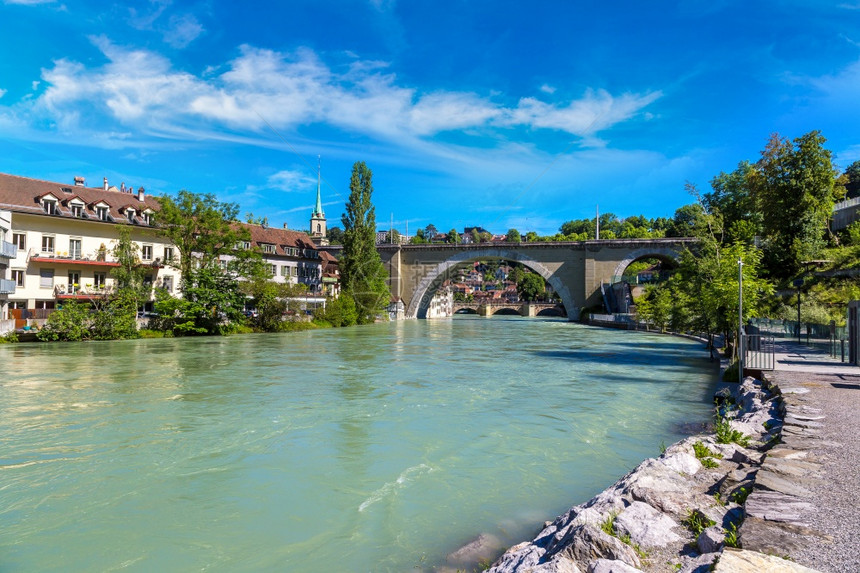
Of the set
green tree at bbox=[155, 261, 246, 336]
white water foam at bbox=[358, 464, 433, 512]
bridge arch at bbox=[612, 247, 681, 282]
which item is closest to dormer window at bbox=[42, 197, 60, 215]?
green tree at bbox=[155, 261, 246, 336]

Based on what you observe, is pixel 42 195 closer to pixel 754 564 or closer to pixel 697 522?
pixel 697 522

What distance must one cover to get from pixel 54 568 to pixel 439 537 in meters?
4.16

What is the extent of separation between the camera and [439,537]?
6762 mm

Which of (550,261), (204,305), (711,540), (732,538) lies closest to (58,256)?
(204,305)

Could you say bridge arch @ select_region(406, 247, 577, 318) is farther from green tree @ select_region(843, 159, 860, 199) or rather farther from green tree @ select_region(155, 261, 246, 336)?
green tree @ select_region(843, 159, 860, 199)

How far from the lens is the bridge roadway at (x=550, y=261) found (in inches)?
2411

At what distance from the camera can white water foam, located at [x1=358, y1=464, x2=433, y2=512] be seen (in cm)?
800

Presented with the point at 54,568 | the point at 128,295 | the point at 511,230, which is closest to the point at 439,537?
the point at 54,568

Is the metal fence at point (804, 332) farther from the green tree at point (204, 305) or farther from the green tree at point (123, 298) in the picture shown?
the green tree at point (123, 298)

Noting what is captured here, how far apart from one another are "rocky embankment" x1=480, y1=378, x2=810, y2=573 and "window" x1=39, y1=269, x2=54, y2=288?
39.9 m

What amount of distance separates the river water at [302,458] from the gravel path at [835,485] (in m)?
2.82

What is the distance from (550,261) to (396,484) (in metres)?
58.0

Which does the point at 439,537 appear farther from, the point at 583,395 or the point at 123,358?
the point at 123,358

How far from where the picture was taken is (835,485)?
18.8ft
